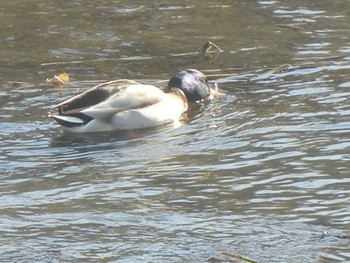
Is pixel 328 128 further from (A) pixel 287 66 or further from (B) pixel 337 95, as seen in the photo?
(A) pixel 287 66

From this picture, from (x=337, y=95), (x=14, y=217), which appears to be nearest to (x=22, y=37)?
(x=337, y=95)

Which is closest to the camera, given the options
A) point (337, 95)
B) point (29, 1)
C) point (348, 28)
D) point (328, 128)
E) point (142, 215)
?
point (142, 215)

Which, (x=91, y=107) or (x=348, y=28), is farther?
(x=348, y=28)

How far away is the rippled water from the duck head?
16 centimetres

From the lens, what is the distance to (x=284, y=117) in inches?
397

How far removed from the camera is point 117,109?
33.4 feet

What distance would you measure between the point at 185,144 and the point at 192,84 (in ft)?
5.80

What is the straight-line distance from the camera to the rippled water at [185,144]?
720 cm

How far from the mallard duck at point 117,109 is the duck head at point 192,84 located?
45cm

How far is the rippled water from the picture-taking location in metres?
7.20

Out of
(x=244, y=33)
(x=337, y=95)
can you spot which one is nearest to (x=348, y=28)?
(x=244, y=33)

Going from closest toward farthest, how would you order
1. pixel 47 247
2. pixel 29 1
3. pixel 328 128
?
pixel 47 247
pixel 328 128
pixel 29 1

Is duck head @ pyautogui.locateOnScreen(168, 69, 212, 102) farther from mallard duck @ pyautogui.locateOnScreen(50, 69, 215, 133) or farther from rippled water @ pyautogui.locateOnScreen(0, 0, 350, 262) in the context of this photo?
mallard duck @ pyautogui.locateOnScreen(50, 69, 215, 133)

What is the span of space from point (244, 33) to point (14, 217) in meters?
6.21
